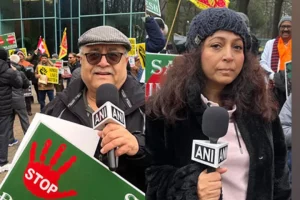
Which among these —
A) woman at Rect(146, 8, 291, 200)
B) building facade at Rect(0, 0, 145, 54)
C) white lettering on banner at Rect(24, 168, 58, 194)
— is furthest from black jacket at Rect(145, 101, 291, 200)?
building facade at Rect(0, 0, 145, 54)

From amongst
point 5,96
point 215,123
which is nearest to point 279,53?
point 215,123

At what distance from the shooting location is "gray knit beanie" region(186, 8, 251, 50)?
1423mm

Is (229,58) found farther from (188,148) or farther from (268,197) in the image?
(268,197)

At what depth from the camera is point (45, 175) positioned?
181 cm

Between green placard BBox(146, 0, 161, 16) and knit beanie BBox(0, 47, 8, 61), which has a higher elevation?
green placard BBox(146, 0, 161, 16)

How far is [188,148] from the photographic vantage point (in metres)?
1.49

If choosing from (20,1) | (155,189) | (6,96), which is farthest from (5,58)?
(20,1)

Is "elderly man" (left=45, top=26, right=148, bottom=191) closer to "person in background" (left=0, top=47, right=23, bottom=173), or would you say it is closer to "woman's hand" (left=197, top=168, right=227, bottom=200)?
"woman's hand" (left=197, top=168, right=227, bottom=200)

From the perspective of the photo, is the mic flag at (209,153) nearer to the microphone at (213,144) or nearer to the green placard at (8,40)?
the microphone at (213,144)

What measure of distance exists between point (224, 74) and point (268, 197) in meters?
0.49

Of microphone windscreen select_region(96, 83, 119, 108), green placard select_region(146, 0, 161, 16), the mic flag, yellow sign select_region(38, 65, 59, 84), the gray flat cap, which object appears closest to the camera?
the mic flag

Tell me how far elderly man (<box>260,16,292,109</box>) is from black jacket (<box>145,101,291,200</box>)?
293mm

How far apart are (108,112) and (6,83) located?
5332mm

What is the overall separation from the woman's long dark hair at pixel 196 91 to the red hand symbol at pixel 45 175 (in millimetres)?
481
